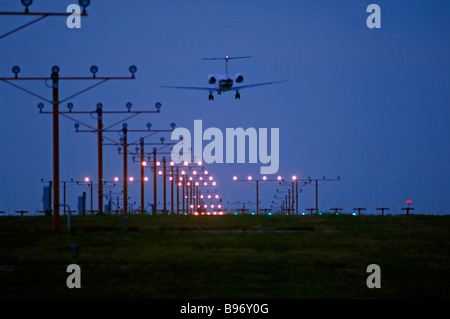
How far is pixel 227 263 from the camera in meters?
23.4

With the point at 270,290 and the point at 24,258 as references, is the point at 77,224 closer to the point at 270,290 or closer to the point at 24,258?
the point at 24,258

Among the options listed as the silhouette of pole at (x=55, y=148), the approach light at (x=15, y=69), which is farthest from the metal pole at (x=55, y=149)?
the approach light at (x=15, y=69)

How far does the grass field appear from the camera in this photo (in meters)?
18.3

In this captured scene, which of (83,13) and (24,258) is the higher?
(83,13)

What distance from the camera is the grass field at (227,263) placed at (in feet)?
60.1

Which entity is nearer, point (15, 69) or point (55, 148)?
point (55, 148)

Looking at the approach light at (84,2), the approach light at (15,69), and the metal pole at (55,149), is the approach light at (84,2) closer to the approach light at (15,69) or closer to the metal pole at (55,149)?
the metal pole at (55,149)

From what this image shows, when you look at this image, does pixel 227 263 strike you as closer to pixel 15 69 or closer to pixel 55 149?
pixel 55 149

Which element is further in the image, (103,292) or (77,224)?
(77,224)

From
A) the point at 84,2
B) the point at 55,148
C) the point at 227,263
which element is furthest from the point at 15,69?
the point at 227,263

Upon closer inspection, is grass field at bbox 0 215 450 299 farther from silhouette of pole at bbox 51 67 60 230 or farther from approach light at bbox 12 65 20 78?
approach light at bbox 12 65 20 78

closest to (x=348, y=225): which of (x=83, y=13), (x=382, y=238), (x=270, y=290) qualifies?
(x=382, y=238)
